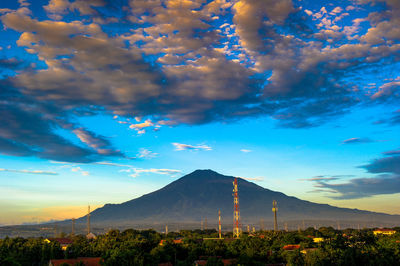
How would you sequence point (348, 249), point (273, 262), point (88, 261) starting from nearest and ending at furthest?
point (348, 249), point (88, 261), point (273, 262)

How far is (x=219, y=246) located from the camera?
9300 cm

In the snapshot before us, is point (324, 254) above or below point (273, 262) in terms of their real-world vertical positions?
above

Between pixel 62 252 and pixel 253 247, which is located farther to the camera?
pixel 62 252

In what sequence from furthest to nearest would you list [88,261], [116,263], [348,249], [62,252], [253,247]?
[62,252], [253,247], [88,261], [116,263], [348,249]

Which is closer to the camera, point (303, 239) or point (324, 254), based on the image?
point (324, 254)

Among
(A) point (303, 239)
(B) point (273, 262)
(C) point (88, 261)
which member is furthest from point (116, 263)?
(A) point (303, 239)

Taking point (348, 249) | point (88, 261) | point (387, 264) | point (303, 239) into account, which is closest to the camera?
point (387, 264)

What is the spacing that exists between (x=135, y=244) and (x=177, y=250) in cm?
980

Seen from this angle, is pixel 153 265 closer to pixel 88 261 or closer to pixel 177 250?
pixel 88 261

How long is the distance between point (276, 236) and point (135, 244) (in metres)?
57.0

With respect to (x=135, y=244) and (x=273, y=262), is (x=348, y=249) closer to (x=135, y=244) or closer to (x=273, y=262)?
(x=273, y=262)

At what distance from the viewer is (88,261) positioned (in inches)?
2884

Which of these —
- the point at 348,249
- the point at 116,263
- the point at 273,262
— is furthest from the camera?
the point at 273,262

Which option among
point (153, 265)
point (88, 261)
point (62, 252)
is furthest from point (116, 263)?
point (62, 252)
